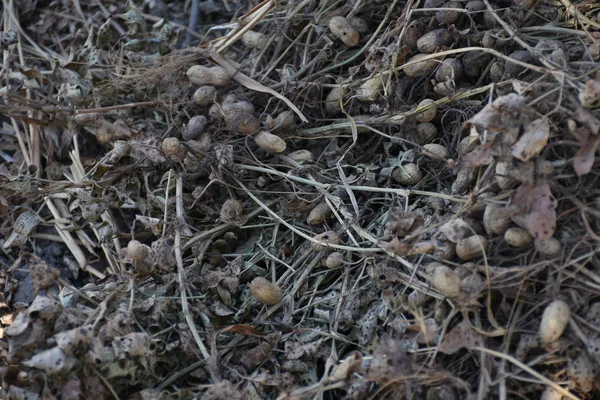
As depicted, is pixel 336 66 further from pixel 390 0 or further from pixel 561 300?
pixel 561 300

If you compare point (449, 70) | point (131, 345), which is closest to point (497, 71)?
point (449, 70)

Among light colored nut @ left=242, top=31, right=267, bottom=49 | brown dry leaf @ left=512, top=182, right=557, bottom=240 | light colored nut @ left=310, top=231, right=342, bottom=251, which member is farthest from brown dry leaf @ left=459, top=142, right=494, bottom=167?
light colored nut @ left=242, top=31, right=267, bottom=49

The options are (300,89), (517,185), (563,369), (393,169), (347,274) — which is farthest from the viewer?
(300,89)

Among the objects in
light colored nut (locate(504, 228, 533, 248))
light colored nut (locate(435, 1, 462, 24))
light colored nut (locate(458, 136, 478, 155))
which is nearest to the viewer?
light colored nut (locate(504, 228, 533, 248))

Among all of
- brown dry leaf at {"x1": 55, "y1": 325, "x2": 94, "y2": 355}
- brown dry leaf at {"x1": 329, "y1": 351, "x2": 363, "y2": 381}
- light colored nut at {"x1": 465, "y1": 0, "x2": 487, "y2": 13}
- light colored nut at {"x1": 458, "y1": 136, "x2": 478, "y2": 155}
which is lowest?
brown dry leaf at {"x1": 329, "y1": 351, "x2": 363, "y2": 381}

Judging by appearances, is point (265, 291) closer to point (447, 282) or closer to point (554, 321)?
point (447, 282)

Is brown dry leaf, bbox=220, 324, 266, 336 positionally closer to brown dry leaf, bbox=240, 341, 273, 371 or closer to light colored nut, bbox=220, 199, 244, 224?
brown dry leaf, bbox=240, 341, 273, 371

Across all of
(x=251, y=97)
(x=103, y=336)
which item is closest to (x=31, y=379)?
(x=103, y=336)
